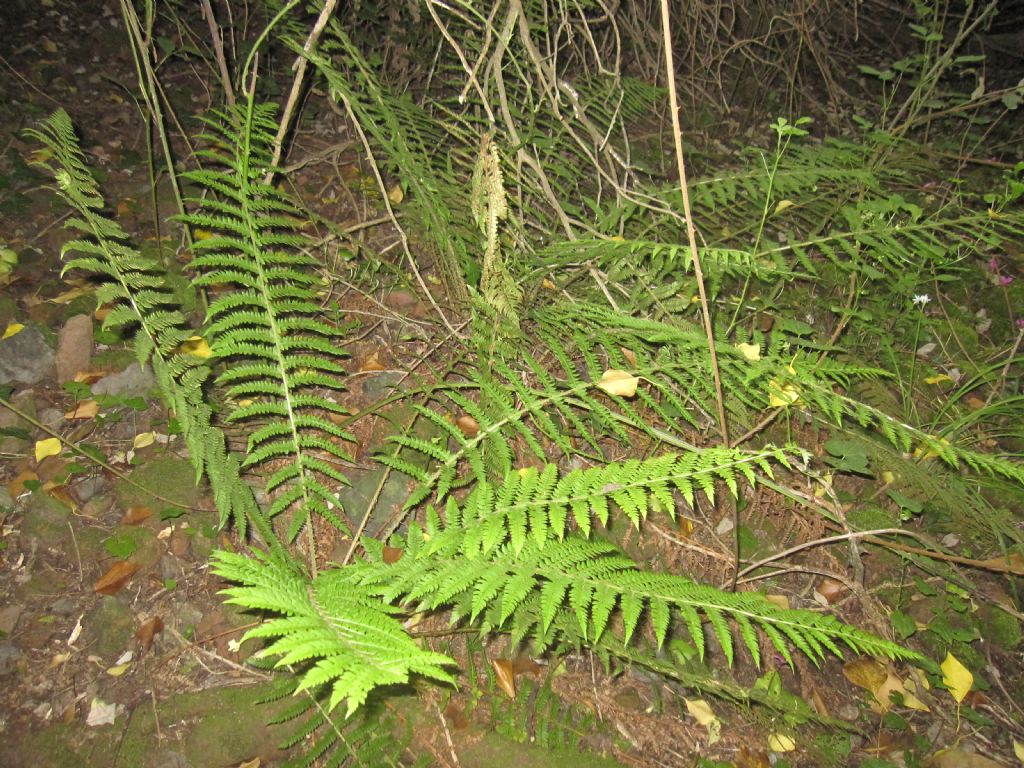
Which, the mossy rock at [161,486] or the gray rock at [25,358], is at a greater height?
the gray rock at [25,358]

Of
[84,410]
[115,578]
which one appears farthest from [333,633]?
[84,410]

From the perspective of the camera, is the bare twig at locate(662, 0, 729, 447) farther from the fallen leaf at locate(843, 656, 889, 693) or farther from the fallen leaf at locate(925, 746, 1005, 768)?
the fallen leaf at locate(925, 746, 1005, 768)

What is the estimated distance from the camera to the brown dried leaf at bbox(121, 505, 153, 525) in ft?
6.89

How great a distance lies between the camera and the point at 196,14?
12.5ft

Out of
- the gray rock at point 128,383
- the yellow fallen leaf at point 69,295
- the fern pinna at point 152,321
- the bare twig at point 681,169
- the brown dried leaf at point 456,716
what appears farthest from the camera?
the yellow fallen leaf at point 69,295

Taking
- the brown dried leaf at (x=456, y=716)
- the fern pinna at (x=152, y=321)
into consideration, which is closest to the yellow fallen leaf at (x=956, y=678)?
the brown dried leaf at (x=456, y=716)

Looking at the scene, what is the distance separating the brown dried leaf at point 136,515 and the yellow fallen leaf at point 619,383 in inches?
63.8

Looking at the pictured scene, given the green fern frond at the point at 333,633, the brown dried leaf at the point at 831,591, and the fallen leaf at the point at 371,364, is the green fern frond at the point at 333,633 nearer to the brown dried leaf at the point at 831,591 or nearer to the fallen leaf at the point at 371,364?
the fallen leaf at the point at 371,364

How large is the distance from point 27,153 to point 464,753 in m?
3.40

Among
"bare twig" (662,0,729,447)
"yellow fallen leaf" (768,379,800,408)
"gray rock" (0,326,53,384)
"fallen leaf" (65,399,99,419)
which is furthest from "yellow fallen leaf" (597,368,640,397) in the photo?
"gray rock" (0,326,53,384)

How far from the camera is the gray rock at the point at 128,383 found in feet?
7.82

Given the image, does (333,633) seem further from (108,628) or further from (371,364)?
(371,364)

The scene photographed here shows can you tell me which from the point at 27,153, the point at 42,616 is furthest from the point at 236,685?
the point at 27,153

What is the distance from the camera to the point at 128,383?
2404 mm
